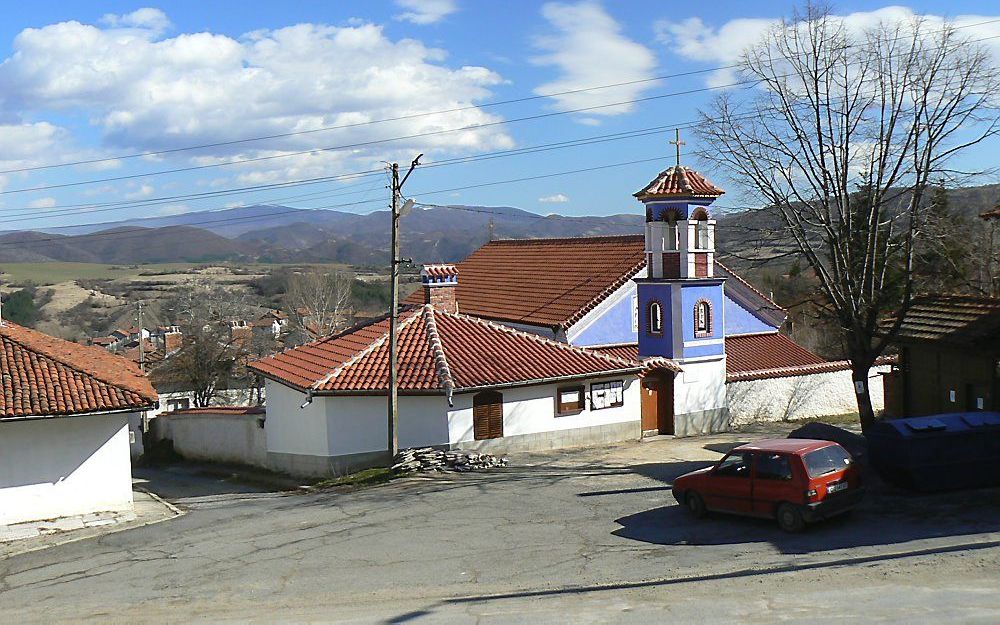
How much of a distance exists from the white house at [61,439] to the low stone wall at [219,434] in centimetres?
710

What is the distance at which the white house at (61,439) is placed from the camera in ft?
62.7

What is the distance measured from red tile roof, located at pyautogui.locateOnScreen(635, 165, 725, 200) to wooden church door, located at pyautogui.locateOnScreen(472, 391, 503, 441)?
355 inches

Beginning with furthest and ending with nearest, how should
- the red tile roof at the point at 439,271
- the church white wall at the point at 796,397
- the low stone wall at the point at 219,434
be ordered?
the church white wall at the point at 796,397 → the red tile roof at the point at 439,271 → the low stone wall at the point at 219,434

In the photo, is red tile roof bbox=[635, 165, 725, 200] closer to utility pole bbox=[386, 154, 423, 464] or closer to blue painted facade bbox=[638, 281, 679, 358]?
blue painted facade bbox=[638, 281, 679, 358]

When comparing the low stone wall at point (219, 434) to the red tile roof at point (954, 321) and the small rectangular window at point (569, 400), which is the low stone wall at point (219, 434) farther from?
the red tile roof at point (954, 321)

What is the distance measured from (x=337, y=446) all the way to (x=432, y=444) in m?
2.45

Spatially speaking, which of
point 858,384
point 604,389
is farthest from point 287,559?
point 858,384

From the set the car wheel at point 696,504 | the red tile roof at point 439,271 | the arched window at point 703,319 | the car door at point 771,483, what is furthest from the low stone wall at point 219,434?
the car door at point 771,483

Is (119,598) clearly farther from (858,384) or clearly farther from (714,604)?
(858,384)

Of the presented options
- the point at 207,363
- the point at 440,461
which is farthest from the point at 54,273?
the point at 440,461

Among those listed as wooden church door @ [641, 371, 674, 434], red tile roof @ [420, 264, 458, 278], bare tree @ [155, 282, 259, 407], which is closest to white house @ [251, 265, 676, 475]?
wooden church door @ [641, 371, 674, 434]

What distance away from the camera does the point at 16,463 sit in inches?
757

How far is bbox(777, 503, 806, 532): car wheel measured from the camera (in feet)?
48.0

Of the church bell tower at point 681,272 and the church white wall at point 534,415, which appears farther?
the church bell tower at point 681,272
